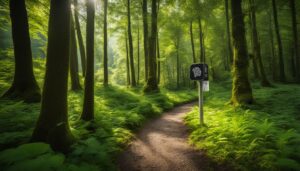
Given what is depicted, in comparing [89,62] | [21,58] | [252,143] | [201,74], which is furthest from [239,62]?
[21,58]

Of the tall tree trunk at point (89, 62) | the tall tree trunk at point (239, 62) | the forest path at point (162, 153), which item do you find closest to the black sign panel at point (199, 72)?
the forest path at point (162, 153)

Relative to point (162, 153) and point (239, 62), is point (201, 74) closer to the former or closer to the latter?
point (239, 62)

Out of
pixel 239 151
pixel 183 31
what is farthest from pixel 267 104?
pixel 183 31

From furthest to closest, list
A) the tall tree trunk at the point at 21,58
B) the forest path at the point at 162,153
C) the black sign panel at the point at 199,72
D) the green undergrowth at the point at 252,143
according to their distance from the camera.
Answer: the tall tree trunk at the point at 21,58 → the black sign panel at the point at 199,72 → the forest path at the point at 162,153 → the green undergrowth at the point at 252,143

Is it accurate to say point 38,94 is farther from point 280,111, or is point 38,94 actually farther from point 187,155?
point 280,111

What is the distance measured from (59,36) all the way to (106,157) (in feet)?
10.0

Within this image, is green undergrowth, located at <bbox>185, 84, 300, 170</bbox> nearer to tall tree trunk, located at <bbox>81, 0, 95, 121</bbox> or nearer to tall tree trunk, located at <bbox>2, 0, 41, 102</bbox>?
tall tree trunk, located at <bbox>81, 0, 95, 121</bbox>

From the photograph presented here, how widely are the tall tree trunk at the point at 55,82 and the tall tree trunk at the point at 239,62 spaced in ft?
24.5

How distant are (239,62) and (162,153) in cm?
607

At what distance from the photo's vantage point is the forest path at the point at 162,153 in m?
4.53

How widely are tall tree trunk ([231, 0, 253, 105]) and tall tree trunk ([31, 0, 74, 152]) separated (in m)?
7.46

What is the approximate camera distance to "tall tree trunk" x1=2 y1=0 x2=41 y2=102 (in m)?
7.88

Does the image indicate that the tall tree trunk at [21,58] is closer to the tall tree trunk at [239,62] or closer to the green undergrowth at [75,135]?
the green undergrowth at [75,135]

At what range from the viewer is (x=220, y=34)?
28.5 metres
